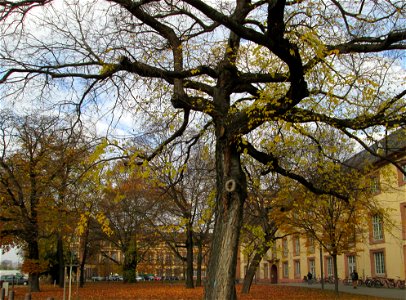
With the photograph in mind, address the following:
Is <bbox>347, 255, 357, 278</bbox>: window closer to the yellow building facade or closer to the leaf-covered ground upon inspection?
the yellow building facade

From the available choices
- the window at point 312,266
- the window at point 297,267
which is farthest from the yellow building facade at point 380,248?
the window at point 297,267

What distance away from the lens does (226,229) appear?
Result: 29.2 ft

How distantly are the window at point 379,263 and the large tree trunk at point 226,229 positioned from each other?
34.3 m

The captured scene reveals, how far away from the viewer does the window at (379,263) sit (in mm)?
39531

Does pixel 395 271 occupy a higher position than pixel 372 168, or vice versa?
pixel 372 168

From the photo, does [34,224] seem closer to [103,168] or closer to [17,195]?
[17,195]

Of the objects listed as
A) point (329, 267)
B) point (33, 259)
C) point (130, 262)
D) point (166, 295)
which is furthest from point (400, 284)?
point (130, 262)

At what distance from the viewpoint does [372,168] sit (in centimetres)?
1355

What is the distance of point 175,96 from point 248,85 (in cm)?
192

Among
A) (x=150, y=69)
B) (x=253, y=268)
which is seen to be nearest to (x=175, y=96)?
(x=150, y=69)

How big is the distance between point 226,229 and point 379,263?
35.6 meters

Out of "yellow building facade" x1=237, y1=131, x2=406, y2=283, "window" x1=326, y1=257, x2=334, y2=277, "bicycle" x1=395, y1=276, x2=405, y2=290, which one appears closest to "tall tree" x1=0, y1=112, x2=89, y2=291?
"yellow building facade" x1=237, y1=131, x2=406, y2=283

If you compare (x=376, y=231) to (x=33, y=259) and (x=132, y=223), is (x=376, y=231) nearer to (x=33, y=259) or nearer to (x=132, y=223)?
(x=132, y=223)

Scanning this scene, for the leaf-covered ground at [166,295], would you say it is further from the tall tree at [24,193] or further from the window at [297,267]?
the window at [297,267]
